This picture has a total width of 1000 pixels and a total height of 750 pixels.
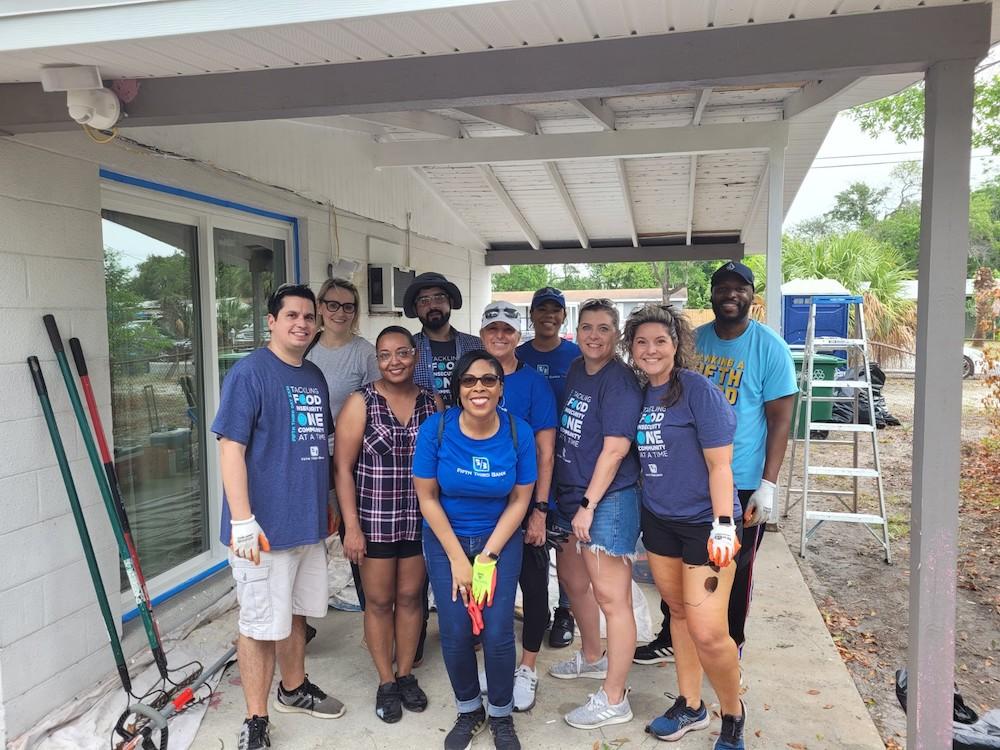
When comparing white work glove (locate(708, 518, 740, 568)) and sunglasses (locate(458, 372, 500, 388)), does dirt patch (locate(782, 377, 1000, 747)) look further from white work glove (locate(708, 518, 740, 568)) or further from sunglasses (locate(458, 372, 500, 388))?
sunglasses (locate(458, 372, 500, 388))

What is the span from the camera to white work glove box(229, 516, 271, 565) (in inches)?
89.7

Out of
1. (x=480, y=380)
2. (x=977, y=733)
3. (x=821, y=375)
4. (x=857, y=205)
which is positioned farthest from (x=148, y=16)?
(x=857, y=205)

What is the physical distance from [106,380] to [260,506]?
102 cm

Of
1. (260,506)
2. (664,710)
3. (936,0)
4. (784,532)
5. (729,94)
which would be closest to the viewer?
(936,0)

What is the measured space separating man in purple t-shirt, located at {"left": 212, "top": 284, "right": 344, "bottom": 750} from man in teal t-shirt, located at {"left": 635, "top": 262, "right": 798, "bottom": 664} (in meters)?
1.49

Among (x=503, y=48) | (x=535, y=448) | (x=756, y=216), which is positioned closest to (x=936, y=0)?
(x=503, y=48)

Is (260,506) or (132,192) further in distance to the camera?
(132,192)

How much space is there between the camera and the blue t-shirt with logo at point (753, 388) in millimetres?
2719

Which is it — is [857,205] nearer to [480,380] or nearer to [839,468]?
[839,468]

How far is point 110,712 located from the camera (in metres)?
2.72

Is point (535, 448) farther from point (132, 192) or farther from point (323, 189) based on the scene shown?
point (323, 189)

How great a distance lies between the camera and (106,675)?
9.60ft

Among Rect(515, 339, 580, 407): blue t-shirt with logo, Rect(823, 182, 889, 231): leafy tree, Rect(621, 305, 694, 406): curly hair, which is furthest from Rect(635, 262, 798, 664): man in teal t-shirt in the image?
Rect(823, 182, 889, 231): leafy tree

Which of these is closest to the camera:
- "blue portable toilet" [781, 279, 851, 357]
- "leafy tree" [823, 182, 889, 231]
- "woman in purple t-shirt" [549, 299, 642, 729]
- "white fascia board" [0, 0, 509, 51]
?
"white fascia board" [0, 0, 509, 51]
